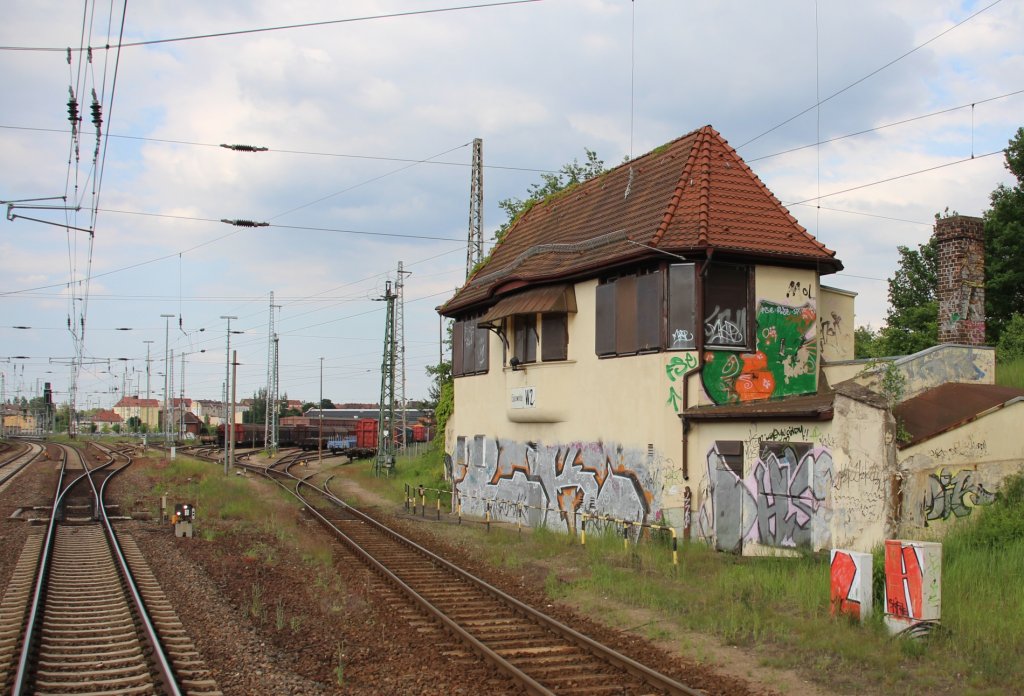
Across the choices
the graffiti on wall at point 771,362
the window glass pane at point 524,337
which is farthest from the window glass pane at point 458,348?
the graffiti on wall at point 771,362

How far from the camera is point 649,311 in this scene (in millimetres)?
17891

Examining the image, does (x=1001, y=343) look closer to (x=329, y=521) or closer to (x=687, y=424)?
(x=687, y=424)

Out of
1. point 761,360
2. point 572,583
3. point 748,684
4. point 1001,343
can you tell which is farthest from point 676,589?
point 1001,343

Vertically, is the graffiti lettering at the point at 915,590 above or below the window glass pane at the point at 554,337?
below

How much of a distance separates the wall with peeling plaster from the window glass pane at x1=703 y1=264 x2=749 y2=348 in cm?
487

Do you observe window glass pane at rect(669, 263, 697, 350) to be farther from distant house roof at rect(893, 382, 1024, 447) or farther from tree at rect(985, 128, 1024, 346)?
tree at rect(985, 128, 1024, 346)

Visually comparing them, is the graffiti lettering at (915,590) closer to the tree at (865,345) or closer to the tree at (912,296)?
the tree at (865,345)

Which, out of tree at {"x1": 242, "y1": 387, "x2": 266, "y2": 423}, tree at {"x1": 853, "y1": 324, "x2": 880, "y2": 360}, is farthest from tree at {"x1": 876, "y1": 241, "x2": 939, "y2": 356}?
tree at {"x1": 242, "y1": 387, "x2": 266, "y2": 423}

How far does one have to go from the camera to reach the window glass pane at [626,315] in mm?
18288

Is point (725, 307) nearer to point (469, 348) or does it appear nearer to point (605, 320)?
point (605, 320)

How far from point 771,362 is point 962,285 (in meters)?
4.29

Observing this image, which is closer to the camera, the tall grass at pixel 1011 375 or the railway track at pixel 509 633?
the railway track at pixel 509 633

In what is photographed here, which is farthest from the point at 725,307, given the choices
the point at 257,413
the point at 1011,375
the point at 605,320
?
the point at 257,413

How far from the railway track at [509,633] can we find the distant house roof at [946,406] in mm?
6283
